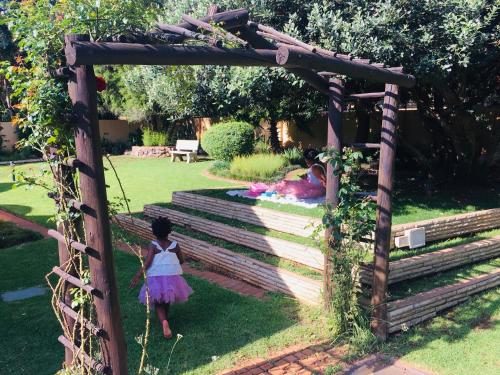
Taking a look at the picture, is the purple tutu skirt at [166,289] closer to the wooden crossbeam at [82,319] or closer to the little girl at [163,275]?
the little girl at [163,275]

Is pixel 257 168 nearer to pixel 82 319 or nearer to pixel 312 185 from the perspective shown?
pixel 312 185

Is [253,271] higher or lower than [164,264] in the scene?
lower

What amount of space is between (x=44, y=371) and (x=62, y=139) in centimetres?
241

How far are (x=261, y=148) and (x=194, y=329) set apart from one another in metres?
12.2

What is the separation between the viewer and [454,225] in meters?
7.50

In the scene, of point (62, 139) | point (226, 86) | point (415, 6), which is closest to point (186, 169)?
point (226, 86)

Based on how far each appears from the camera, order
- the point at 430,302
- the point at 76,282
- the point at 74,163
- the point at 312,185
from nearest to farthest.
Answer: the point at 74,163 → the point at 76,282 → the point at 430,302 → the point at 312,185

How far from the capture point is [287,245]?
6824 mm

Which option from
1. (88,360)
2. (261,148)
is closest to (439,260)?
(88,360)

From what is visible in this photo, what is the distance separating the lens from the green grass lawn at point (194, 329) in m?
4.41

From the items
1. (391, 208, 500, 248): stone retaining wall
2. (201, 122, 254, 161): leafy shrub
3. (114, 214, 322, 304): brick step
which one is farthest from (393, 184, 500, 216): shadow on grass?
(201, 122, 254, 161): leafy shrub

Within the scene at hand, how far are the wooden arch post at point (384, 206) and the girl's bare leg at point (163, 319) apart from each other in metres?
2.17

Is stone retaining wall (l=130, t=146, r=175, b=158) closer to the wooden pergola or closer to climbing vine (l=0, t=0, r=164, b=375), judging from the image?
the wooden pergola

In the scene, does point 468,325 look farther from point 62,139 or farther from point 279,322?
point 62,139
